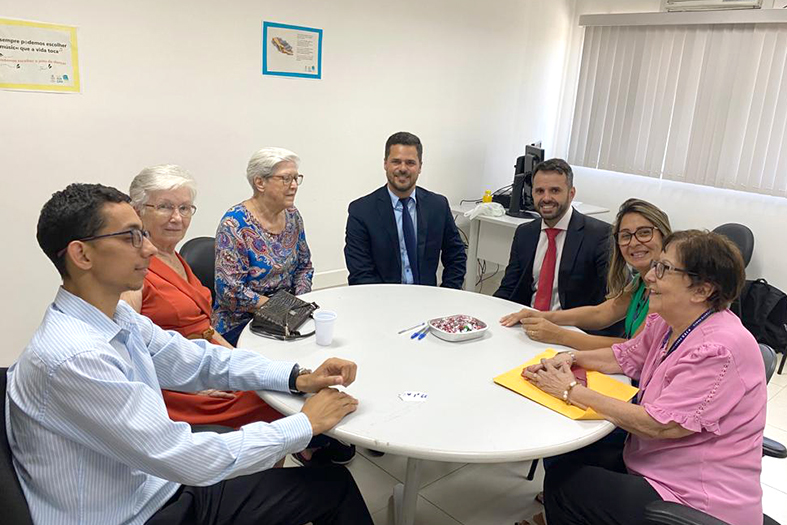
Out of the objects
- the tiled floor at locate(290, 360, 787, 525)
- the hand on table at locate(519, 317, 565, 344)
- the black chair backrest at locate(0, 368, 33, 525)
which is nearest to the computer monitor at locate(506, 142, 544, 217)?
the tiled floor at locate(290, 360, 787, 525)

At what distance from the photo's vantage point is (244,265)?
2.34m

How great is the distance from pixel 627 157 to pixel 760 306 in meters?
1.73

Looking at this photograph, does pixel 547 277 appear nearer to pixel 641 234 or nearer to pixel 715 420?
pixel 641 234

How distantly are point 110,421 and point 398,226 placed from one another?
1.95 m

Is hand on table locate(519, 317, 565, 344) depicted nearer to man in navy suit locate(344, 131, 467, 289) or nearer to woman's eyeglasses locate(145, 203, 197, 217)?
man in navy suit locate(344, 131, 467, 289)

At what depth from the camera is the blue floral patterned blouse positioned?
229 cm

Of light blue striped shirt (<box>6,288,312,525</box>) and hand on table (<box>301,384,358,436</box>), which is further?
hand on table (<box>301,384,358,436</box>)

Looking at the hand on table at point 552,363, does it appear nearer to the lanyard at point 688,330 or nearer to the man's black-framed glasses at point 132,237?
the lanyard at point 688,330

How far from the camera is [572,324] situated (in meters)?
2.12

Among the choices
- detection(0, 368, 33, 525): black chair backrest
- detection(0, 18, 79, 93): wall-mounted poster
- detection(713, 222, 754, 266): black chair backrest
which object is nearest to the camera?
detection(0, 368, 33, 525): black chair backrest

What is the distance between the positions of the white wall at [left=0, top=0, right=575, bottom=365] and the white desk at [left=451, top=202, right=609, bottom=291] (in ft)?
1.82

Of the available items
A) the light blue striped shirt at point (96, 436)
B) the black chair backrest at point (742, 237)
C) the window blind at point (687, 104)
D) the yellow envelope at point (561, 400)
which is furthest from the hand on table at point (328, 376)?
the window blind at point (687, 104)

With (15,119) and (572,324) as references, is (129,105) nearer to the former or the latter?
(15,119)

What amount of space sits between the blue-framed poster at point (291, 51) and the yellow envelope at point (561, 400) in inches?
105
